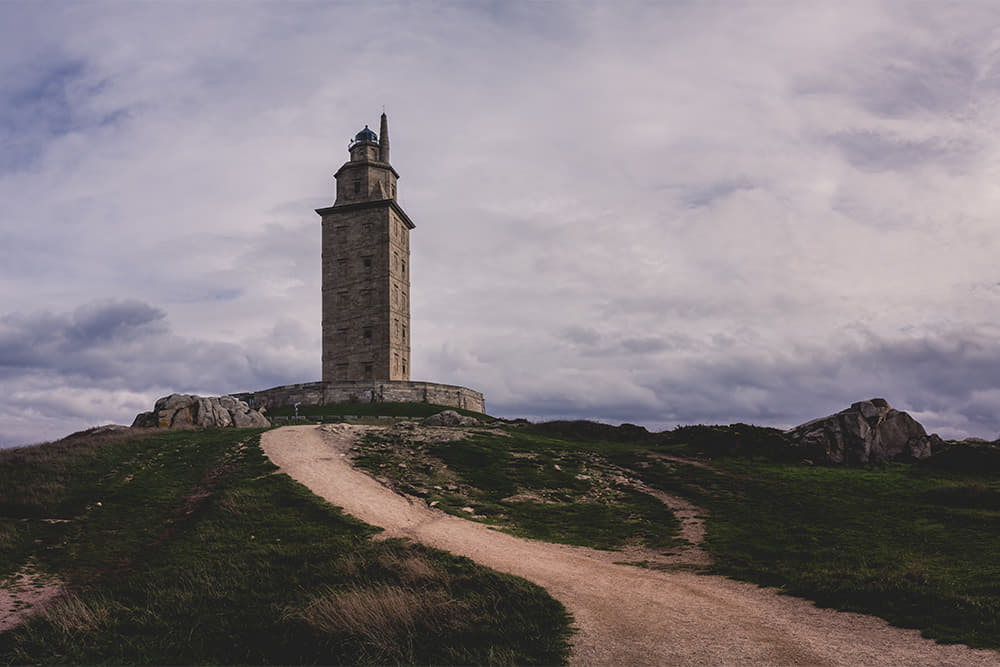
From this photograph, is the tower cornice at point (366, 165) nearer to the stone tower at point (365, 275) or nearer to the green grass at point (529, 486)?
the stone tower at point (365, 275)

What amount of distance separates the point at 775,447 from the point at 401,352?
3951 centimetres

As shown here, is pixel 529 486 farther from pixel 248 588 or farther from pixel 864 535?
pixel 248 588

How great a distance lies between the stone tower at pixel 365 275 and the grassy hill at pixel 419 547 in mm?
28404

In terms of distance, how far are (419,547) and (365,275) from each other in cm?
5081

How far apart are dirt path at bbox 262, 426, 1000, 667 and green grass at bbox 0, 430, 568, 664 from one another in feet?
3.05

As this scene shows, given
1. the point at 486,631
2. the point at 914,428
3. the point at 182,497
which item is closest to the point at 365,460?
the point at 182,497

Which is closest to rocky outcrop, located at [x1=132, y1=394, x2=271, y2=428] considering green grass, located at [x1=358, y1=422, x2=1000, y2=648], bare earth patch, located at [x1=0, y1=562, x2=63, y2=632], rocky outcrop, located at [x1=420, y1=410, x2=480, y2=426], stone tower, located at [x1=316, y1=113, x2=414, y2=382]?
rocky outcrop, located at [x1=420, y1=410, x2=480, y2=426]

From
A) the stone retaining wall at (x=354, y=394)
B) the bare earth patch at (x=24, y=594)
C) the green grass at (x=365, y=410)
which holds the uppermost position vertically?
the stone retaining wall at (x=354, y=394)

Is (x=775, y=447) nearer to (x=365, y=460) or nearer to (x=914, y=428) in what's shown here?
(x=914, y=428)

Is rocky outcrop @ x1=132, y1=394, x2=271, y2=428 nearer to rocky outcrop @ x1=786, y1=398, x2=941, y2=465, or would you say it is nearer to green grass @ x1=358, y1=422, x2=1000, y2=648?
green grass @ x1=358, y1=422, x2=1000, y2=648

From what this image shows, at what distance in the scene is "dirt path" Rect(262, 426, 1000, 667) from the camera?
429 inches

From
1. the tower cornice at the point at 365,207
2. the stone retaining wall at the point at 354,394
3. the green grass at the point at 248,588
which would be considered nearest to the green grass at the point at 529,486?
the green grass at the point at 248,588

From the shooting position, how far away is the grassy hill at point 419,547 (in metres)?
13.2

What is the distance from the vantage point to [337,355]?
6519cm
